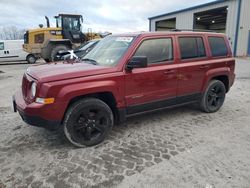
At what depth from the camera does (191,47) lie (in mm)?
4523

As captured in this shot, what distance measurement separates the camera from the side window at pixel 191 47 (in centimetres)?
438

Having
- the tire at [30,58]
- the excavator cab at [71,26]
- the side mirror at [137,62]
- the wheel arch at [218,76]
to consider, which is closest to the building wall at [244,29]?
the excavator cab at [71,26]

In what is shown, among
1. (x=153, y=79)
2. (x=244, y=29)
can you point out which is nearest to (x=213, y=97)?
(x=153, y=79)

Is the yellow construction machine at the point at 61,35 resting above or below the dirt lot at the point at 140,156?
above

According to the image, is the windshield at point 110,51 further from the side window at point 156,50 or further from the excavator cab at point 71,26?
the excavator cab at point 71,26

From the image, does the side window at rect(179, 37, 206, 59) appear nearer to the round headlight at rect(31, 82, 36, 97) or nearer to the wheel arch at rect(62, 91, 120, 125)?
the wheel arch at rect(62, 91, 120, 125)

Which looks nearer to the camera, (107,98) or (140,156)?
(140,156)

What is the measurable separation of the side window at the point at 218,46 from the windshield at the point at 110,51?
2061 millimetres

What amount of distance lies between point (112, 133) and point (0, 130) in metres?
2.20

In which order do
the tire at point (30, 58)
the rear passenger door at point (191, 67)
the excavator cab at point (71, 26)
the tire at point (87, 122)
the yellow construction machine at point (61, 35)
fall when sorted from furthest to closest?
the tire at point (30, 58) → the excavator cab at point (71, 26) → the yellow construction machine at point (61, 35) → the rear passenger door at point (191, 67) → the tire at point (87, 122)

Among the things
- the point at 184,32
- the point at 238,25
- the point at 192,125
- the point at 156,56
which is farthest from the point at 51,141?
the point at 238,25

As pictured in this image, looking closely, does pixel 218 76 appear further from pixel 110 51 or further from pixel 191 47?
pixel 110 51

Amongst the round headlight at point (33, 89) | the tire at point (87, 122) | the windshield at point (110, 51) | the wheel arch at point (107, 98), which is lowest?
the tire at point (87, 122)

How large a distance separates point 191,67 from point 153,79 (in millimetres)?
1014
